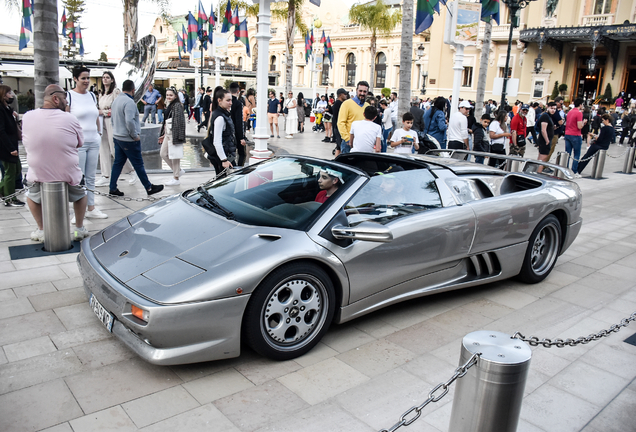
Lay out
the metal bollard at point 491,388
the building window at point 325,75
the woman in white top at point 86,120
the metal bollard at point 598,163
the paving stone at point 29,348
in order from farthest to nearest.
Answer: the building window at point 325,75, the metal bollard at point 598,163, the woman in white top at point 86,120, the paving stone at point 29,348, the metal bollard at point 491,388

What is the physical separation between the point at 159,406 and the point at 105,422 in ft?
0.96

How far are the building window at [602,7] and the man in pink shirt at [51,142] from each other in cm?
4144

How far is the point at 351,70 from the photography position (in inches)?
2640

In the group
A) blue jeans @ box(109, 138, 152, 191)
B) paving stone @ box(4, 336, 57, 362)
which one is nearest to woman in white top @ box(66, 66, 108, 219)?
blue jeans @ box(109, 138, 152, 191)

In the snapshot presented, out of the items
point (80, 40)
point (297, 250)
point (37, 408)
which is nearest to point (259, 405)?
point (297, 250)

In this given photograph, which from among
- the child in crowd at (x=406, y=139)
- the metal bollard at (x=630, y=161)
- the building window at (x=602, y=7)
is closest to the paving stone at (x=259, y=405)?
the child in crowd at (x=406, y=139)

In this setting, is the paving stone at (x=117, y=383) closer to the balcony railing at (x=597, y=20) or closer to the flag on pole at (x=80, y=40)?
the balcony railing at (x=597, y=20)

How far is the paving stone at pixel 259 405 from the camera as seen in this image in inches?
110

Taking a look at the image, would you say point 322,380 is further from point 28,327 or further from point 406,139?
point 406,139

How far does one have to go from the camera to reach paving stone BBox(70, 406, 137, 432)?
263cm

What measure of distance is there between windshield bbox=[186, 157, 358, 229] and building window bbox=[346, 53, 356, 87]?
212 feet

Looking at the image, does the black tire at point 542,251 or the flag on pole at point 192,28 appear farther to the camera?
the flag on pole at point 192,28

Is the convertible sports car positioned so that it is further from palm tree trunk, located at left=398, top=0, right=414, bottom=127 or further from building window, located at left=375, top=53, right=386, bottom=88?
building window, located at left=375, top=53, right=386, bottom=88

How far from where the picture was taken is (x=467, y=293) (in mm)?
4941
